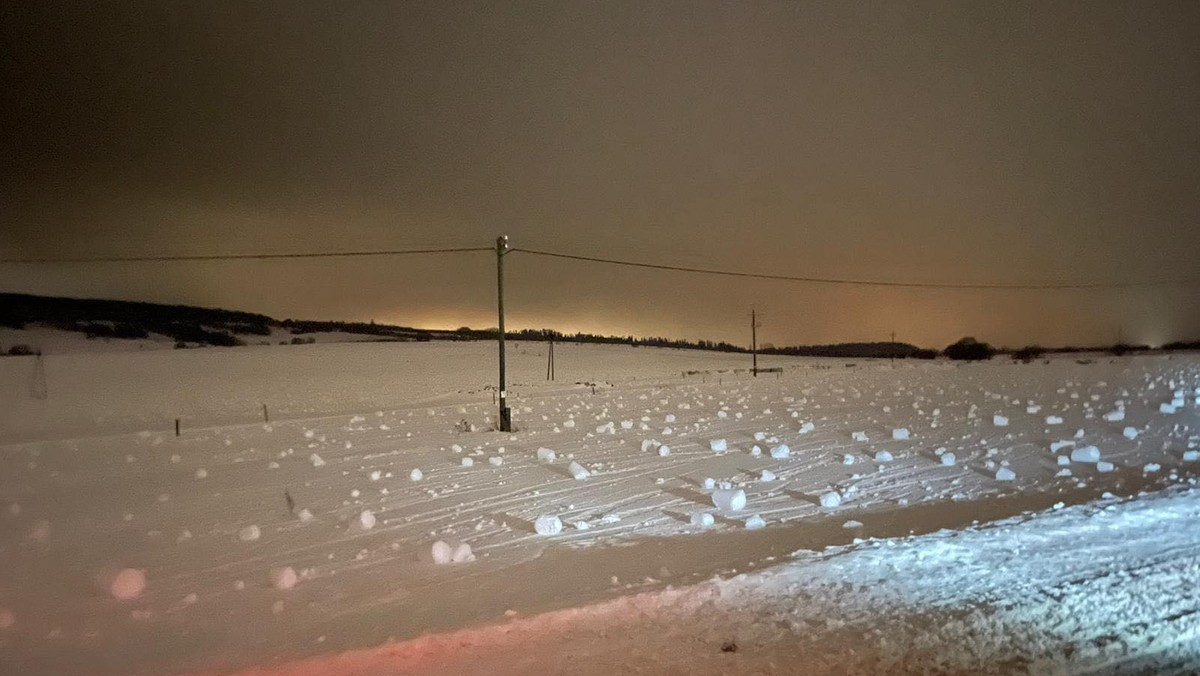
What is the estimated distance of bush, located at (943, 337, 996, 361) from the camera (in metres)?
90.4

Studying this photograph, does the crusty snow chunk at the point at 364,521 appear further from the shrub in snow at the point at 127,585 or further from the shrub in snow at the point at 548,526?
the shrub in snow at the point at 127,585

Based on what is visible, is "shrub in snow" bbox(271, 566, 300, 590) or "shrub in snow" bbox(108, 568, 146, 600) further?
"shrub in snow" bbox(271, 566, 300, 590)

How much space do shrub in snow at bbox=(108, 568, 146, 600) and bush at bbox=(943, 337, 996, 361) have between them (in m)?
94.5

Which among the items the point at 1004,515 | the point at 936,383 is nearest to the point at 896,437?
the point at 1004,515

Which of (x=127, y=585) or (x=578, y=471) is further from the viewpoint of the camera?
(x=578, y=471)

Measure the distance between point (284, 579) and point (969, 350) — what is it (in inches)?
3819

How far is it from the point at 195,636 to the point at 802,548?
591 cm

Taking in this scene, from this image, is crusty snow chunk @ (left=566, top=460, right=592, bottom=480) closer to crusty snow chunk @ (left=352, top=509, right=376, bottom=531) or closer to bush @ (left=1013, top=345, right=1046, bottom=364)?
crusty snow chunk @ (left=352, top=509, right=376, bottom=531)

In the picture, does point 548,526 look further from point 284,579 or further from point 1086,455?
point 1086,455

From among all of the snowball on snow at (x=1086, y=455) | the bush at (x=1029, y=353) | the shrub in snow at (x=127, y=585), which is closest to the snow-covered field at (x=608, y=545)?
the shrub in snow at (x=127, y=585)

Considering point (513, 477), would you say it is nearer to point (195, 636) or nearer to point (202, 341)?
point (195, 636)

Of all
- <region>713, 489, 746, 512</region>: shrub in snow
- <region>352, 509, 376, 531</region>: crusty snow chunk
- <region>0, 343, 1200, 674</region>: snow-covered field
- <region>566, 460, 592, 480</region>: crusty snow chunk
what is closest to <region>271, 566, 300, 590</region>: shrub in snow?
<region>0, 343, 1200, 674</region>: snow-covered field

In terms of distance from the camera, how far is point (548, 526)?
9672mm

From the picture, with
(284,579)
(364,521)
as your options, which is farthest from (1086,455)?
(284,579)
